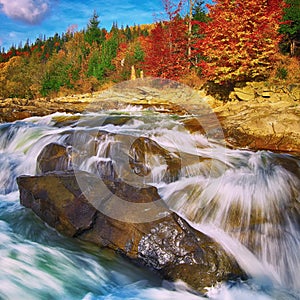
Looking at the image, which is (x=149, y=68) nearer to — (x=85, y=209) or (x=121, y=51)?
(x=121, y=51)

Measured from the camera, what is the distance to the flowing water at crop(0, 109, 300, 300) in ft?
12.3

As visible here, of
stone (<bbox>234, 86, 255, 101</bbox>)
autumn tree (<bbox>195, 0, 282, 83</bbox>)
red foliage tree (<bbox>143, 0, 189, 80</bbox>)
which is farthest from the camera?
red foliage tree (<bbox>143, 0, 189, 80</bbox>)

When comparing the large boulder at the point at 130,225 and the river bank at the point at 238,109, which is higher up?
the river bank at the point at 238,109

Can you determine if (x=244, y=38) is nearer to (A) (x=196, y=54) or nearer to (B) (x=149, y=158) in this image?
(A) (x=196, y=54)

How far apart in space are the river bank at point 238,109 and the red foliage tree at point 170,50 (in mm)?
2888

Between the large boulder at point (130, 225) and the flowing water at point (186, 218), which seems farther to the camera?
the large boulder at point (130, 225)

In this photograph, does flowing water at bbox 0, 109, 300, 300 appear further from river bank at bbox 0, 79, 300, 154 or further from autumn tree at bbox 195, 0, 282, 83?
autumn tree at bbox 195, 0, 282, 83

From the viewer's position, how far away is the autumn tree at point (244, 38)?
14.1 meters

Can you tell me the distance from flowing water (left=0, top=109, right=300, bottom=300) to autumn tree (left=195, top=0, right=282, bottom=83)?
8034 mm

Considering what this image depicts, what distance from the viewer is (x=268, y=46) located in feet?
46.6

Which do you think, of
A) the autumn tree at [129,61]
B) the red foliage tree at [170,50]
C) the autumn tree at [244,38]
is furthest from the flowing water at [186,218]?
the autumn tree at [129,61]

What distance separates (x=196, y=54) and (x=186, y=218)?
2008 centimetres

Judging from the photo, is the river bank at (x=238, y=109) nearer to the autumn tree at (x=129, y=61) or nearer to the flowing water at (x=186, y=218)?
the flowing water at (x=186, y=218)

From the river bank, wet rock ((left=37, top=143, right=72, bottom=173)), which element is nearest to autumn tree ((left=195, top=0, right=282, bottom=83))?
the river bank
